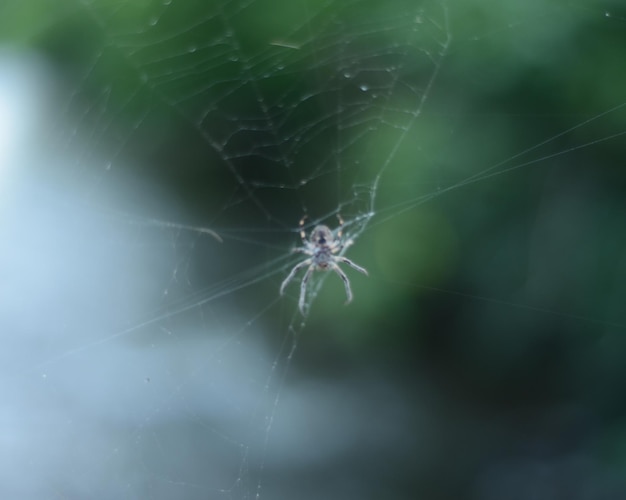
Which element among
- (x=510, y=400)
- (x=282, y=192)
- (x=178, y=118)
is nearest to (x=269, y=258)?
(x=282, y=192)

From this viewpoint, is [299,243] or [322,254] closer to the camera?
Answer: [322,254]

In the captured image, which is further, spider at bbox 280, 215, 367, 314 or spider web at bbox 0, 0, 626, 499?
spider at bbox 280, 215, 367, 314

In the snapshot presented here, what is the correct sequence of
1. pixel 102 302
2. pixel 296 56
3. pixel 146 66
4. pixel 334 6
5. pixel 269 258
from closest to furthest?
pixel 334 6, pixel 296 56, pixel 146 66, pixel 102 302, pixel 269 258

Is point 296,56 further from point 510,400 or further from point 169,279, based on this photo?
point 510,400

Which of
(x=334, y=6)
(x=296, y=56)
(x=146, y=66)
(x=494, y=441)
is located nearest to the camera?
(x=334, y=6)

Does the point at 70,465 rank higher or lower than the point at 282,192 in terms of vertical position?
lower

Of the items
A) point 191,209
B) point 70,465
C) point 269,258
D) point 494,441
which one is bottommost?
point 70,465

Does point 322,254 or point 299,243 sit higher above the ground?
point 299,243

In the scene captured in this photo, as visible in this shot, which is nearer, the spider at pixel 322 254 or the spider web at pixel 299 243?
the spider web at pixel 299 243
